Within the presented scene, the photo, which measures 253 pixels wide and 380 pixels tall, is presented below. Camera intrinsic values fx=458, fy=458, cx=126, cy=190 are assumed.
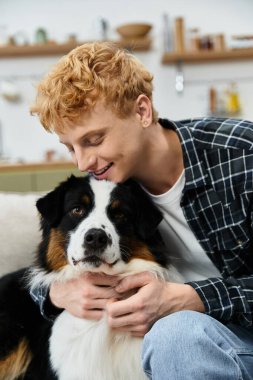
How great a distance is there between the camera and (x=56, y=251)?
5.37 ft

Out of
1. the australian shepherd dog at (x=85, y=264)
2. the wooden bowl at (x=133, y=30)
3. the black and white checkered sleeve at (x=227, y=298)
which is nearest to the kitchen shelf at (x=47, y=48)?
the wooden bowl at (x=133, y=30)

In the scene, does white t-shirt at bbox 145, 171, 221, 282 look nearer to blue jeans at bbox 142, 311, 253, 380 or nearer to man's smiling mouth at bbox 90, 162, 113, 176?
man's smiling mouth at bbox 90, 162, 113, 176

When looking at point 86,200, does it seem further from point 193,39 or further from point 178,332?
point 193,39

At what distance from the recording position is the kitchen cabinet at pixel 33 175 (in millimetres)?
4297

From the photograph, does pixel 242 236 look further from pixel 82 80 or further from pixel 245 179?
pixel 82 80

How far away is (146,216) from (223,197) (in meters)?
0.27

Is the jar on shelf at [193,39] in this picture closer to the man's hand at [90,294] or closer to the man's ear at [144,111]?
the man's ear at [144,111]

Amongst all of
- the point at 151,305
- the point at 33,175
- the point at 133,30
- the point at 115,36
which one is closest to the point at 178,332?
the point at 151,305

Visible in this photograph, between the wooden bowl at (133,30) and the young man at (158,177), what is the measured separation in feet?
12.2

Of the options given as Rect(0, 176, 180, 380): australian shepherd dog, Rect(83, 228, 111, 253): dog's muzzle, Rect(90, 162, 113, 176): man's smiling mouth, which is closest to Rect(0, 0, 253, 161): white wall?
Rect(0, 176, 180, 380): australian shepherd dog

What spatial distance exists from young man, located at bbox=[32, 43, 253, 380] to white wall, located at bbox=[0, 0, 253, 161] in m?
3.89

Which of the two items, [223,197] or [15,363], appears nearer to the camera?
[223,197]

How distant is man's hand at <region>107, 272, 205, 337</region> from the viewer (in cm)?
137

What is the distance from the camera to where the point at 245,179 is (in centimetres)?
148
